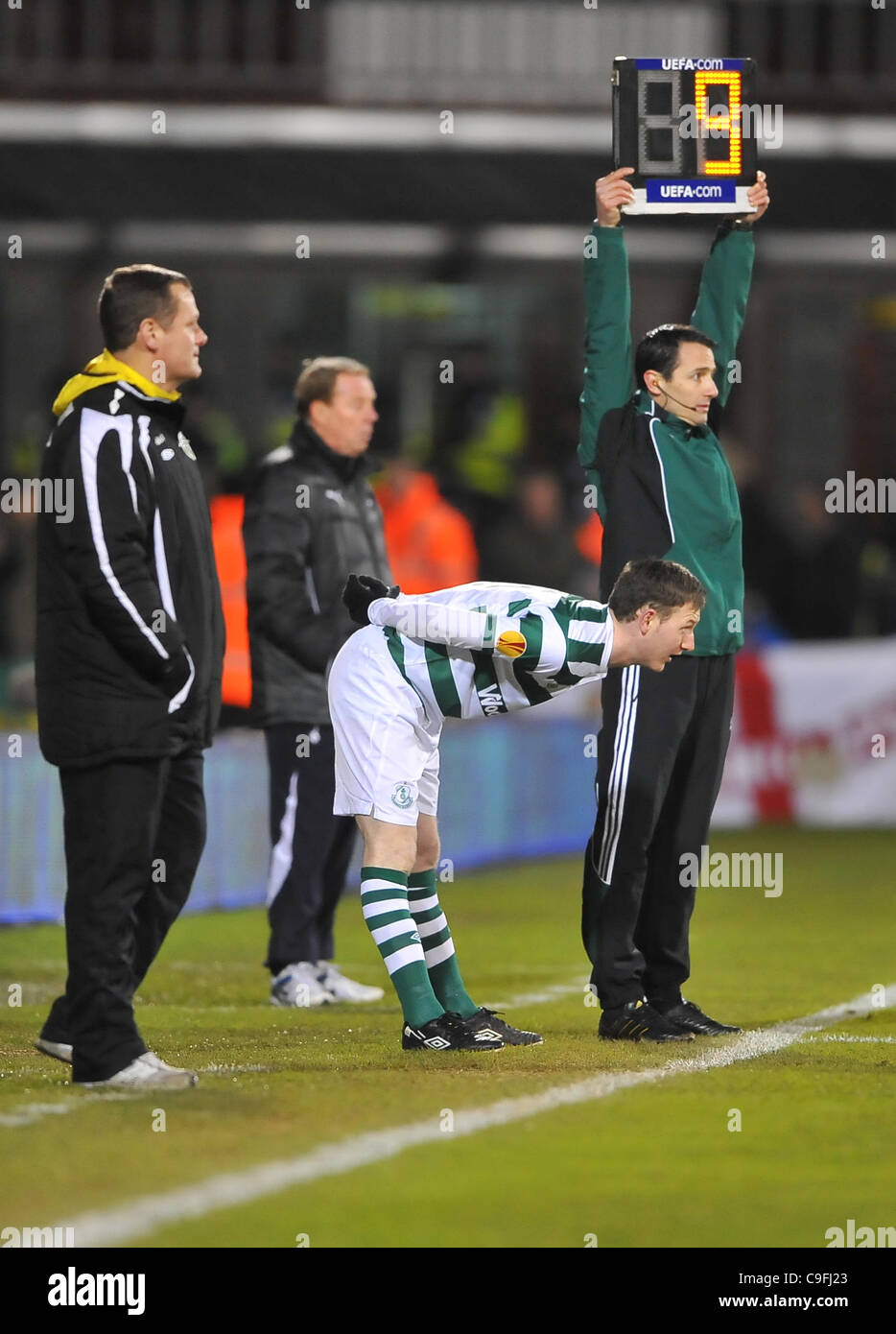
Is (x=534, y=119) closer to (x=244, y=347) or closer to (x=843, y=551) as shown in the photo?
(x=244, y=347)

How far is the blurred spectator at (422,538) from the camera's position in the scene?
15.2 m

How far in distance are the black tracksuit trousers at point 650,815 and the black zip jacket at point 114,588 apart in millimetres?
1385

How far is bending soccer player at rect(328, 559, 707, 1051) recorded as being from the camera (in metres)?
6.89

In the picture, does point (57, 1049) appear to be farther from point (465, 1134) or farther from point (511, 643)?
point (511, 643)

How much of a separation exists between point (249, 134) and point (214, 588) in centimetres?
1421

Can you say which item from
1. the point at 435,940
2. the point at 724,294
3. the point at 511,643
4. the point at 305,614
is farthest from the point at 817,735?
the point at 511,643

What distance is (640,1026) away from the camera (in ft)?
24.4

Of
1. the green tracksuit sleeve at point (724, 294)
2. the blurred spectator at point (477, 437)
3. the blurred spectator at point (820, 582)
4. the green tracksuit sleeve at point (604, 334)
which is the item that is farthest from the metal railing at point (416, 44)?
the green tracksuit sleeve at point (604, 334)

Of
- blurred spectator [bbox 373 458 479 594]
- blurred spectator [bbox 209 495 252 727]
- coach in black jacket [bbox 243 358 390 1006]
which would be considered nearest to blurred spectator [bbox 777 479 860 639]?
blurred spectator [bbox 373 458 479 594]

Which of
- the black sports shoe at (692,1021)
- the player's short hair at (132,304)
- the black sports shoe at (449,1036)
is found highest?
the player's short hair at (132,304)

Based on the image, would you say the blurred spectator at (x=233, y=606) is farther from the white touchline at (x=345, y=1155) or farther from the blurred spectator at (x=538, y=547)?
the white touchline at (x=345, y=1155)

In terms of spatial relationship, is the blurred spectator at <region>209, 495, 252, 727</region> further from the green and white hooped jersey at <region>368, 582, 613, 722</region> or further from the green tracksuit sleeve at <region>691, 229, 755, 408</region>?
the green and white hooped jersey at <region>368, 582, 613, 722</region>

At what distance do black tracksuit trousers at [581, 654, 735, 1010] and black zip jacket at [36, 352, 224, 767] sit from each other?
138cm

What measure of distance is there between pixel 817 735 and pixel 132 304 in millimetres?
10031
